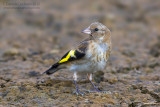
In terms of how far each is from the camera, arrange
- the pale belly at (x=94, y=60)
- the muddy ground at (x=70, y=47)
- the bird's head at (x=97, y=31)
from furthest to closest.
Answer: the bird's head at (x=97, y=31) → the pale belly at (x=94, y=60) → the muddy ground at (x=70, y=47)

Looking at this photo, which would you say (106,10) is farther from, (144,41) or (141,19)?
(144,41)

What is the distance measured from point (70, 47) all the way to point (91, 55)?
349 cm

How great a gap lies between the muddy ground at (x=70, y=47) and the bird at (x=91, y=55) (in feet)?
1.42

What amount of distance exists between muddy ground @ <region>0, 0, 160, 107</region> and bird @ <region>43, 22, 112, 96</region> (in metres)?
0.43

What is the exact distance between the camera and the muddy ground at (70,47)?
16.2 ft

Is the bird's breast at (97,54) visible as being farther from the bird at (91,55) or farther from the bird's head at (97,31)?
the bird's head at (97,31)

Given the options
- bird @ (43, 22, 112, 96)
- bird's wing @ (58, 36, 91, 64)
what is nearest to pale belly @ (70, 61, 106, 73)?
bird @ (43, 22, 112, 96)

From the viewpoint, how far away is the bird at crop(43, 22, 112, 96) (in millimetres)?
5074

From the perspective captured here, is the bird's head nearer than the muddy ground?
No

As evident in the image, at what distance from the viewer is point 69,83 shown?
569 cm

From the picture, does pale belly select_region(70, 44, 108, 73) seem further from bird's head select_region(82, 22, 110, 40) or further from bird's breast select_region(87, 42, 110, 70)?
bird's head select_region(82, 22, 110, 40)

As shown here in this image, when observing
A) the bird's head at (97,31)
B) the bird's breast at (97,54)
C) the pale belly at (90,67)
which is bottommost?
the pale belly at (90,67)

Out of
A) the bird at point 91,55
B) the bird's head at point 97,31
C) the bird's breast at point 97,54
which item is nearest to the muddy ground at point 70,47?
the bird at point 91,55

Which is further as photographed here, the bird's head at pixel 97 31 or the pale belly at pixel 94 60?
the bird's head at pixel 97 31
